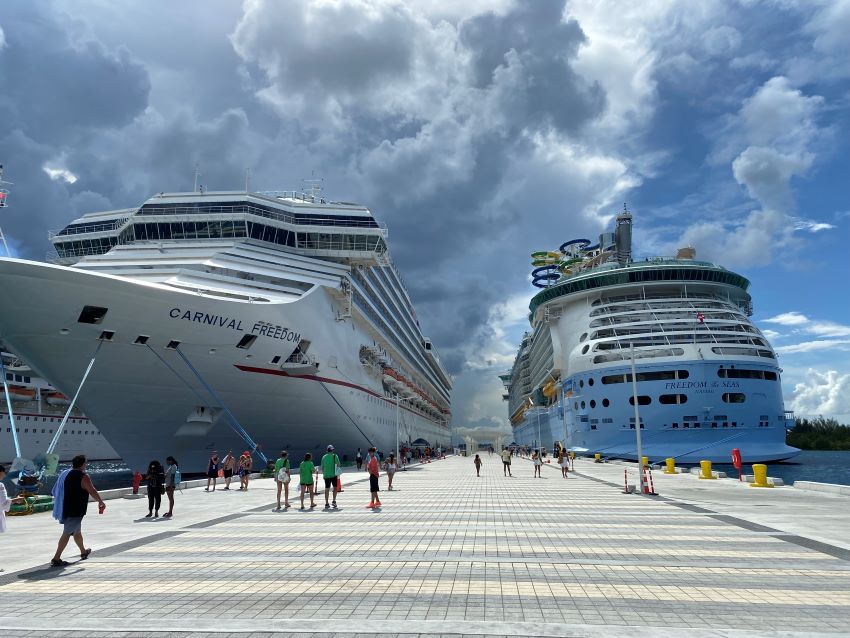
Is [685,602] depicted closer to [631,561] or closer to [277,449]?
[631,561]

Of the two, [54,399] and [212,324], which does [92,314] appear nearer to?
[212,324]

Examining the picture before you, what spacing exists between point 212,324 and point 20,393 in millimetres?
38160

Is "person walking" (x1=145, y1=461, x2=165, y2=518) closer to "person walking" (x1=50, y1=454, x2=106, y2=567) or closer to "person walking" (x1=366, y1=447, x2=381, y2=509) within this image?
"person walking" (x1=50, y1=454, x2=106, y2=567)

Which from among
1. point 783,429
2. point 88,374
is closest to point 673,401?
point 783,429

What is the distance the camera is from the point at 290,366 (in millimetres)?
25062

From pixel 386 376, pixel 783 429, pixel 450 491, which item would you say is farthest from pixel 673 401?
pixel 450 491

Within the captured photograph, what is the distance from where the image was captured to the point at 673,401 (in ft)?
127

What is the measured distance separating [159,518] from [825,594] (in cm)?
1170

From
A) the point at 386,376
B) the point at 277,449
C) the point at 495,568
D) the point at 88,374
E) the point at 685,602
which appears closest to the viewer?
the point at 685,602

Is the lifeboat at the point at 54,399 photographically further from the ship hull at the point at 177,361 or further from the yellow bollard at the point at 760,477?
the yellow bollard at the point at 760,477

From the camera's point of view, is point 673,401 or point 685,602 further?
point 673,401

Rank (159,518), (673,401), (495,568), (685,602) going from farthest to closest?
(673,401)
(159,518)
(495,568)
(685,602)

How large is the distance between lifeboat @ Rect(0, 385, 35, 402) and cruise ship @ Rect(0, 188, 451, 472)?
1679 centimetres

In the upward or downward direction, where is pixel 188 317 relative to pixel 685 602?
upward
